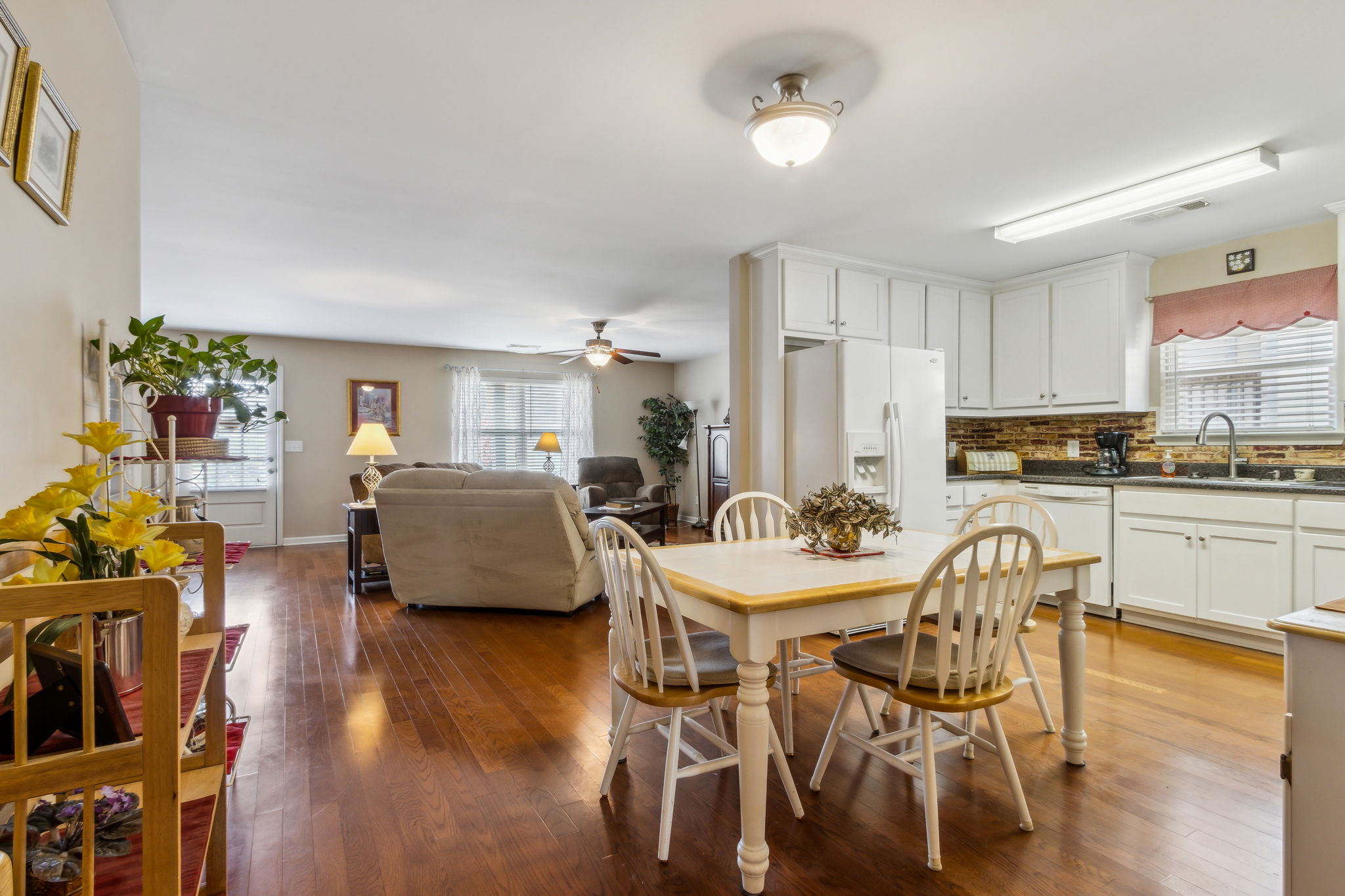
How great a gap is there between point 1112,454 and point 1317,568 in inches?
54.2

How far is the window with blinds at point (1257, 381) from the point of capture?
149 inches

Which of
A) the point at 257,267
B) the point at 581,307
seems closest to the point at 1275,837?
the point at 581,307

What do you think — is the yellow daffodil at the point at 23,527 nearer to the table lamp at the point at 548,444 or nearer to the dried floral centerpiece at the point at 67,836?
the dried floral centerpiece at the point at 67,836

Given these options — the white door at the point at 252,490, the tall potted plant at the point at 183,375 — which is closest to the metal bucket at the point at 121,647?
the tall potted plant at the point at 183,375

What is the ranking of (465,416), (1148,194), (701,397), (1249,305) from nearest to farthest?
(1148,194) → (1249,305) → (465,416) → (701,397)


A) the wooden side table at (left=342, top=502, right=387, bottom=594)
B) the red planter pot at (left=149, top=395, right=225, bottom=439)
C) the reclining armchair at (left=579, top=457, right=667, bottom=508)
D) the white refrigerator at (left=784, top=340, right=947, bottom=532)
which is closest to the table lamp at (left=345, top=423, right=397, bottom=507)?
the wooden side table at (left=342, top=502, right=387, bottom=594)

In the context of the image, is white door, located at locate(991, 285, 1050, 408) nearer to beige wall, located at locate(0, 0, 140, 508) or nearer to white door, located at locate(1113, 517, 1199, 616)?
white door, located at locate(1113, 517, 1199, 616)

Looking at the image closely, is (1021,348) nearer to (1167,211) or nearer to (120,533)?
(1167,211)

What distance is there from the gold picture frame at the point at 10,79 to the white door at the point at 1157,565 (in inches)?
193

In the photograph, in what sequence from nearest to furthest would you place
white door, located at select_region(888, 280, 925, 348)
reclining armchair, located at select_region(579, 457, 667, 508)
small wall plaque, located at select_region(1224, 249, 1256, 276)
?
small wall plaque, located at select_region(1224, 249, 1256, 276)
white door, located at select_region(888, 280, 925, 348)
reclining armchair, located at select_region(579, 457, 667, 508)

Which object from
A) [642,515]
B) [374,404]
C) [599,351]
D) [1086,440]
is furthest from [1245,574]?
A: [374,404]

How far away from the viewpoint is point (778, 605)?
1.71 meters

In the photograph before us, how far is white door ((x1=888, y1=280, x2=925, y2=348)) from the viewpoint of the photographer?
4656 millimetres

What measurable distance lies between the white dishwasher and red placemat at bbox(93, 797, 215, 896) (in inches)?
163
